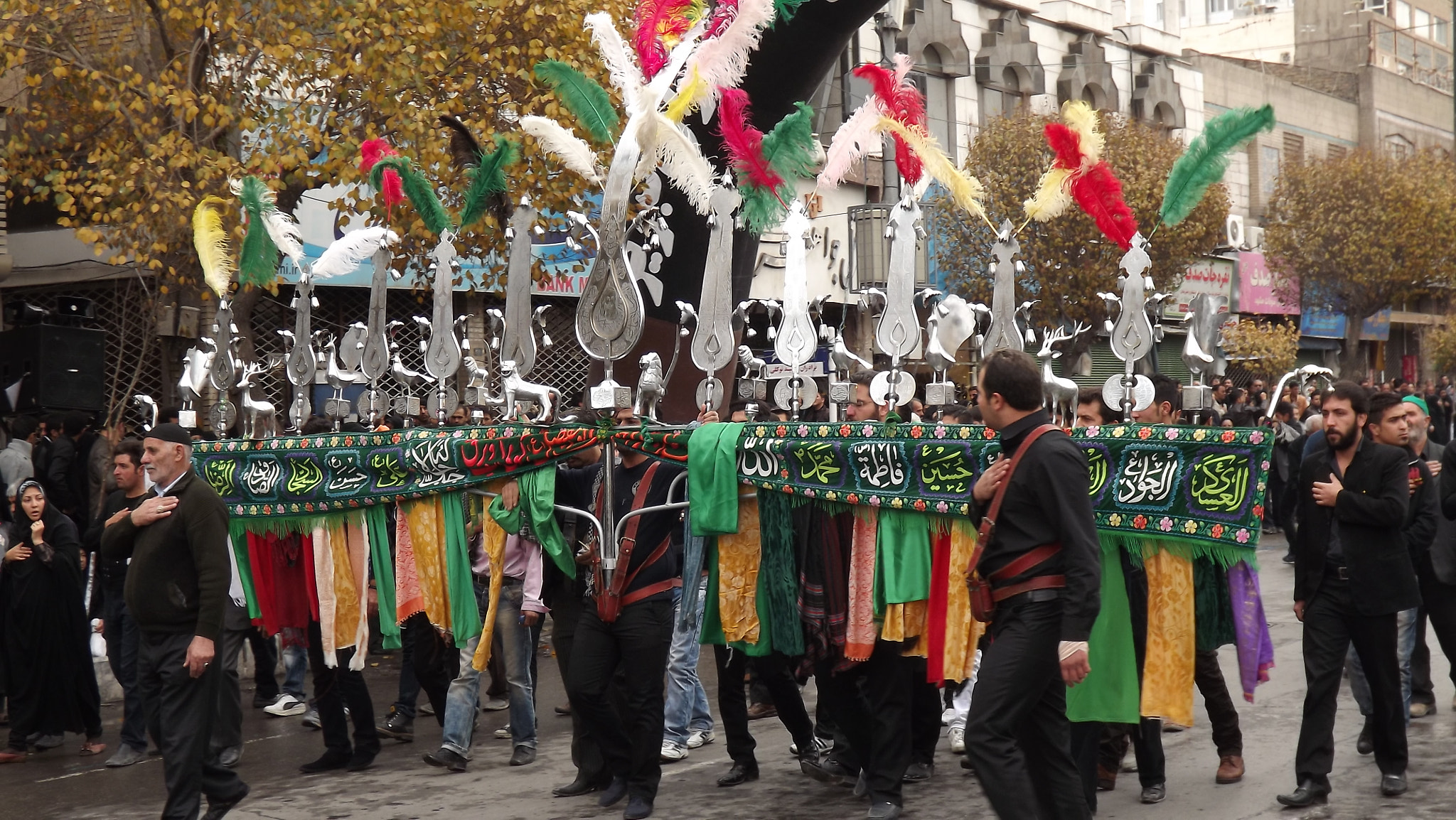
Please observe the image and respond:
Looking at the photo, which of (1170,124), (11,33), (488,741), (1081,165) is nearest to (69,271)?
(11,33)

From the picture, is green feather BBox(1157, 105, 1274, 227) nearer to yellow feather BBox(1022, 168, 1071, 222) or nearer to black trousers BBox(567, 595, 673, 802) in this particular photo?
yellow feather BBox(1022, 168, 1071, 222)

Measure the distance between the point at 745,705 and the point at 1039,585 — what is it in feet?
9.25

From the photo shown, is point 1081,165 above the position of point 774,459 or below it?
above

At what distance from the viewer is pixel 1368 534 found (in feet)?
22.3

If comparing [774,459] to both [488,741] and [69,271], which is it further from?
[69,271]

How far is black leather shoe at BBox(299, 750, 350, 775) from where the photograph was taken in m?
8.12

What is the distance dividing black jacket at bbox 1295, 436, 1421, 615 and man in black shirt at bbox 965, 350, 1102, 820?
210cm

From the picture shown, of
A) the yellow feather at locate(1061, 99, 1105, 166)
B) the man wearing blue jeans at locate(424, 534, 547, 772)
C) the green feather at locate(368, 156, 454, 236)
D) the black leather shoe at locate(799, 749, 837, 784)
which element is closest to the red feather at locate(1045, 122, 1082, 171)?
the yellow feather at locate(1061, 99, 1105, 166)

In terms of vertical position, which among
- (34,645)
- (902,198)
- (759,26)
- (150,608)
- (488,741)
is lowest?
(488,741)

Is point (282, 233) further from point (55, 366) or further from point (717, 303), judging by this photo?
point (55, 366)

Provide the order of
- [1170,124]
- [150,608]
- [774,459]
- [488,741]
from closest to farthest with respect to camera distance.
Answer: [150,608]
[774,459]
[488,741]
[1170,124]

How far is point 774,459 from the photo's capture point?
7016mm

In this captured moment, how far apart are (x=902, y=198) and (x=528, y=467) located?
2.30 metres

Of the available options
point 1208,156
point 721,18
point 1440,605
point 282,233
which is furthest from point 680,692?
point 1440,605
